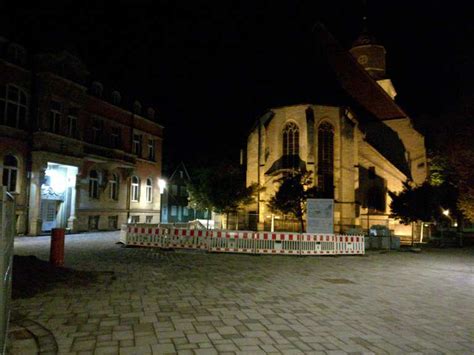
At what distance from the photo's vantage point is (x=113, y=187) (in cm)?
3262

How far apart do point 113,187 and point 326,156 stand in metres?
19.1

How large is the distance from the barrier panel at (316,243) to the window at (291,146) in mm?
17649

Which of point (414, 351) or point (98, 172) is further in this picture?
point (98, 172)

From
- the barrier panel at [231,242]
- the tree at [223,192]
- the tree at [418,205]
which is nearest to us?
the barrier panel at [231,242]

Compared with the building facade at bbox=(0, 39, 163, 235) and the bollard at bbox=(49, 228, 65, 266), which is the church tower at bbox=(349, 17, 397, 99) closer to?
the building facade at bbox=(0, 39, 163, 235)

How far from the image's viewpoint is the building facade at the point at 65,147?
23688 millimetres

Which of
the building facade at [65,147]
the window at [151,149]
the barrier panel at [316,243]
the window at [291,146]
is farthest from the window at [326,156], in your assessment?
the barrier panel at [316,243]

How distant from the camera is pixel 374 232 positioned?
26312 mm

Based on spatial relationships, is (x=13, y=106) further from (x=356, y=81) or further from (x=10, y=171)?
(x=356, y=81)

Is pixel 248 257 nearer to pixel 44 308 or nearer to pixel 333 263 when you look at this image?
pixel 333 263

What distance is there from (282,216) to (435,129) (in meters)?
30.0

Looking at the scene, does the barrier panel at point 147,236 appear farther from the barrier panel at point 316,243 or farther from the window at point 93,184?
the window at point 93,184

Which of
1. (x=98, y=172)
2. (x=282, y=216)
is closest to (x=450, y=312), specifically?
(x=282, y=216)

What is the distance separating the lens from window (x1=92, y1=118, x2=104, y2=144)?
1223 inches
